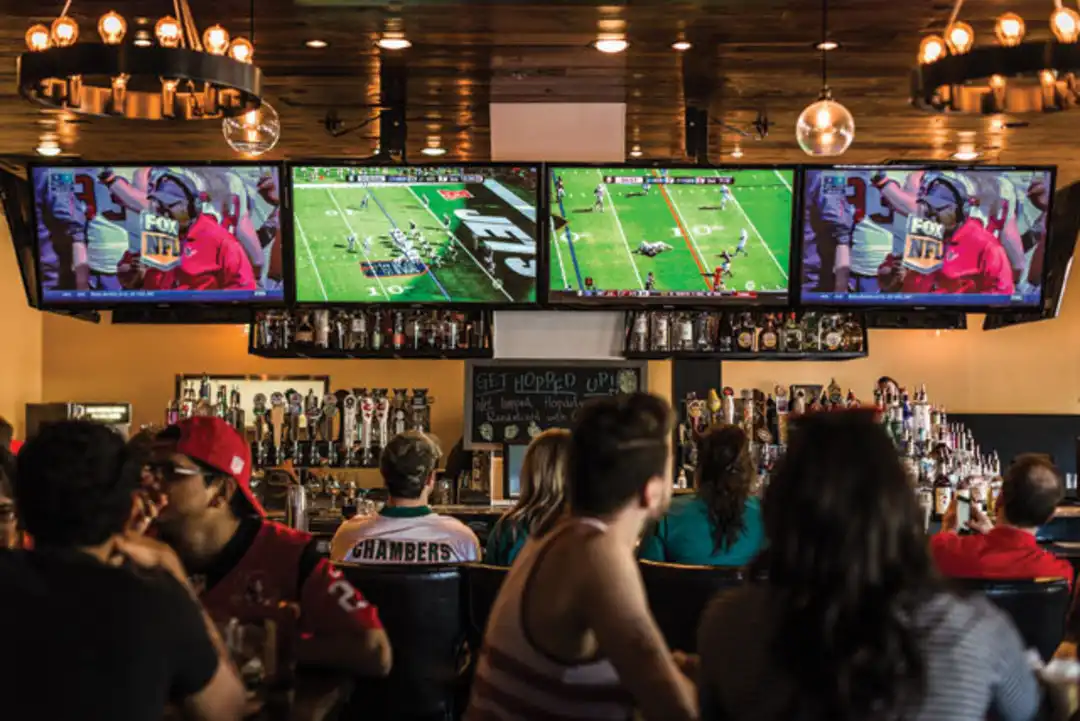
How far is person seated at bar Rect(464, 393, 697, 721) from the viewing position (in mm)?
2199

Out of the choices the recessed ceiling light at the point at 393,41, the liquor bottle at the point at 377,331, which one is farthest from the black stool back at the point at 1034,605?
the liquor bottle at the point at 377,331

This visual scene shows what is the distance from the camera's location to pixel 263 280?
6.03 m

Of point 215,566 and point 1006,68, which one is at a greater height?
point 1006,68

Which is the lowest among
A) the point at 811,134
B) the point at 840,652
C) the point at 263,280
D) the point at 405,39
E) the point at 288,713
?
the point at 288,713

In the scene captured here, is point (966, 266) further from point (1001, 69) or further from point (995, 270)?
point (1001, 69)

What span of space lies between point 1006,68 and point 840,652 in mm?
2939

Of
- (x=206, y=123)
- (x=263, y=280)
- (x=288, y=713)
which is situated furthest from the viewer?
(x=206, y=123)

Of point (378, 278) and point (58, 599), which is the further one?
point (378, 278)

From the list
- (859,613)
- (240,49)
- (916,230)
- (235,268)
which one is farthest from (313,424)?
(859,613)

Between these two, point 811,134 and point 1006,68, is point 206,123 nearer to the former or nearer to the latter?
point 811,134

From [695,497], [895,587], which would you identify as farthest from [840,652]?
[695,497]

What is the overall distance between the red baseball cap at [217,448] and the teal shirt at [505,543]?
3.46 feet

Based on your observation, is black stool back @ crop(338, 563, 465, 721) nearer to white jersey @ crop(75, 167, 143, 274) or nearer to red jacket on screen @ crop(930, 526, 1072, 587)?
red jacket on screen @ crop(930, 526, 1072, 587)

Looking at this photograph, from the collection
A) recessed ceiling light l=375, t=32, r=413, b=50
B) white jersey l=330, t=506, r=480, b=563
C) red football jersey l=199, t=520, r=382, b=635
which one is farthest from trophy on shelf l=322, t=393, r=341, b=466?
red football jersey l=199, t=520, r=382, b=635
